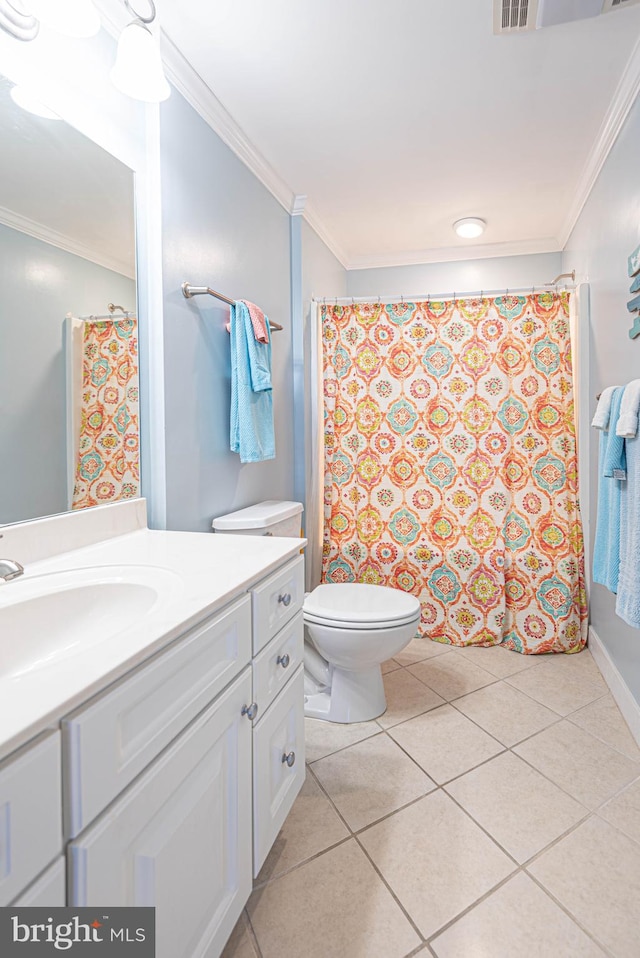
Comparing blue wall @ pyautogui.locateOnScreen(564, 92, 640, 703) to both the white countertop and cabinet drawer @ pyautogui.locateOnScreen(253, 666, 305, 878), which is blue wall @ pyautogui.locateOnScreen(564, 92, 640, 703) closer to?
cabinet drawer @ pyautogui.locateOnScreen(253, 666, 305, 878)

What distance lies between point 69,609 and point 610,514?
1.69m

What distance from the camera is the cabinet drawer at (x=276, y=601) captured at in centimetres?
104

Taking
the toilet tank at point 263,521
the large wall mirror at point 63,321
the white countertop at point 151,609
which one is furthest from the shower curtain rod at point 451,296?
the white countertop at point 151,609

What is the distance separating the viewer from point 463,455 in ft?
8.66

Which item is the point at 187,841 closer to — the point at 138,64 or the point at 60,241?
the point at 60,241

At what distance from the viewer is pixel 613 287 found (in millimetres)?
2035

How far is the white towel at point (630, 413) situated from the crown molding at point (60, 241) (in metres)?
1.54

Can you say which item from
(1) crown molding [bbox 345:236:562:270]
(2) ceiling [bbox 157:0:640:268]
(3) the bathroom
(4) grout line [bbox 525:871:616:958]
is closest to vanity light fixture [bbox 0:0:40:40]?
(3) the bathroom

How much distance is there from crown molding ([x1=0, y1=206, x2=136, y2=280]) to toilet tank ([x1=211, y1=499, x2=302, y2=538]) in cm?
87

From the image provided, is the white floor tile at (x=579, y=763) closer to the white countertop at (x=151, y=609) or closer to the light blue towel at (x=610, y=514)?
→ the light blue towel at (x=610, y=514)

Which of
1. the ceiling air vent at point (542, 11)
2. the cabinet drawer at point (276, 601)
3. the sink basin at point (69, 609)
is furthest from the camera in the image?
the ceiling air vent at point (542, 11)

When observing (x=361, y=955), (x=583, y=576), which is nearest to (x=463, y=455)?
(x=583, y=576)

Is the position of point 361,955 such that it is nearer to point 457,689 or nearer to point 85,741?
point 85,741

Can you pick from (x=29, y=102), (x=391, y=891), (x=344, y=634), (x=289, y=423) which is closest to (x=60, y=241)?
(x=29, y=102)
